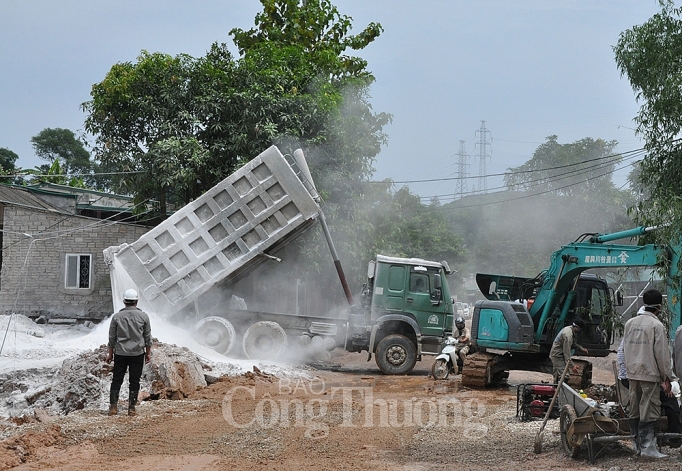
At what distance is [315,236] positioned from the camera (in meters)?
18.4

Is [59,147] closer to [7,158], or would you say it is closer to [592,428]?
[7,158]

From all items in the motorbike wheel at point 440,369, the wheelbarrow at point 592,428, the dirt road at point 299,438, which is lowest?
the dirt road at point 299,438

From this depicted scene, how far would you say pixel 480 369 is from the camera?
1309 cm

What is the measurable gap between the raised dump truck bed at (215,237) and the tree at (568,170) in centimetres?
2321

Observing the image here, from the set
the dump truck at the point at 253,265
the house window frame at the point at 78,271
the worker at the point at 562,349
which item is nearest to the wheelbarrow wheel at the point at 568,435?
the worker at the point at 562,349

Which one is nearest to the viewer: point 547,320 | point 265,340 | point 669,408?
point 669,408

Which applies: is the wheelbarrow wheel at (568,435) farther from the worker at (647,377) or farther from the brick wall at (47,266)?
the brick wall at (47,266)

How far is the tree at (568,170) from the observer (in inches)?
1515

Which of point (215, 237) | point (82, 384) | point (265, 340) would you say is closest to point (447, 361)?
point (265, 340)

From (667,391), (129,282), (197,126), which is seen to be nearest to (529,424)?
(667,391)

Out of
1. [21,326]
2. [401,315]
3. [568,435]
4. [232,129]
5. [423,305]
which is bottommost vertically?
[568,435]

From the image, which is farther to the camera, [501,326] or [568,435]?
[501,326]

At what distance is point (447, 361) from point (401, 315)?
1.40 m

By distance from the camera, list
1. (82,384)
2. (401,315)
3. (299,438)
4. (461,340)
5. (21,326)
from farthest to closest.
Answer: (21,326) → (461,340) → (401,315) → (82,384) → (299,438)
